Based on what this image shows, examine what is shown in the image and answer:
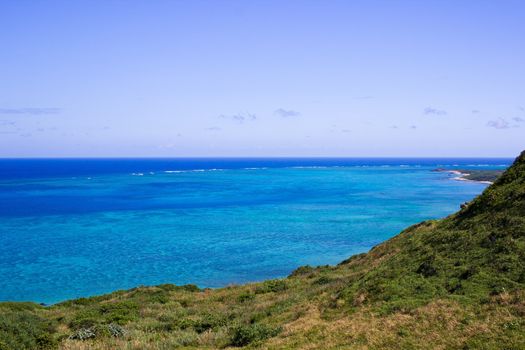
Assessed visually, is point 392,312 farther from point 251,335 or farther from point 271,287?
A: point 271,287

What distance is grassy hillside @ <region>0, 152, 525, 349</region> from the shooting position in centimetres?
1412

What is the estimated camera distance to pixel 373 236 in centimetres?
6938

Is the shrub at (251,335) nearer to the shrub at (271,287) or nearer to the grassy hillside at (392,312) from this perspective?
the grassy hillside at (392,312)

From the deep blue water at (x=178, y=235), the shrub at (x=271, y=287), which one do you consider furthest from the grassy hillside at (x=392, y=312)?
the deep blue water at (x=178, y=235)

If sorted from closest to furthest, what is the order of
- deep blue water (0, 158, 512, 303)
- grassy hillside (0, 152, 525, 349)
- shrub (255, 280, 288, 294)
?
grassy hillside (0, 152, 525, 349), shrub (255, 280, 288, 294), deep blue water (0, 158, 512, 303)

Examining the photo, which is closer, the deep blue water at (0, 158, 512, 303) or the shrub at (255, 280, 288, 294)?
the shrub at (255, 280, 288, 294)

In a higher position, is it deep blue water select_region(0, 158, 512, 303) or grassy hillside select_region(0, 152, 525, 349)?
grassy hillside select_region(0, 152, 525, 349)

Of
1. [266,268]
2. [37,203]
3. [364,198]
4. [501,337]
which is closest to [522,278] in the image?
[501,337]

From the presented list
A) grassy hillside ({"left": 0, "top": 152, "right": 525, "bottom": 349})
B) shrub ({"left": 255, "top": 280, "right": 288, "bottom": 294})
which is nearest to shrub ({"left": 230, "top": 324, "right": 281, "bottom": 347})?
grassy hillside ({"left": 0, "top": 152, "right": 525, "bottom": 349})

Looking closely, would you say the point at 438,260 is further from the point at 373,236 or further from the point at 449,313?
the point at 373,236

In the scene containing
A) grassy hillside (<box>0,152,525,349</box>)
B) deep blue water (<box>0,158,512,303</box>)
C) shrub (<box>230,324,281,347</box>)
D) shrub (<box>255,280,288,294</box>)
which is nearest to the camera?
grassy hillside (<box>0,152,525,349</box>)

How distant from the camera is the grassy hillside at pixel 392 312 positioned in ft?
46.3

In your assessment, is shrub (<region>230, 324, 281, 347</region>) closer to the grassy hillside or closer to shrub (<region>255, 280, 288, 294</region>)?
the grassy hillside

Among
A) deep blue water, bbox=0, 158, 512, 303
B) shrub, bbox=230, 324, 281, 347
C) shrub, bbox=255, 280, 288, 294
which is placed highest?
shrub, bbox=230, 324, 281, 347
